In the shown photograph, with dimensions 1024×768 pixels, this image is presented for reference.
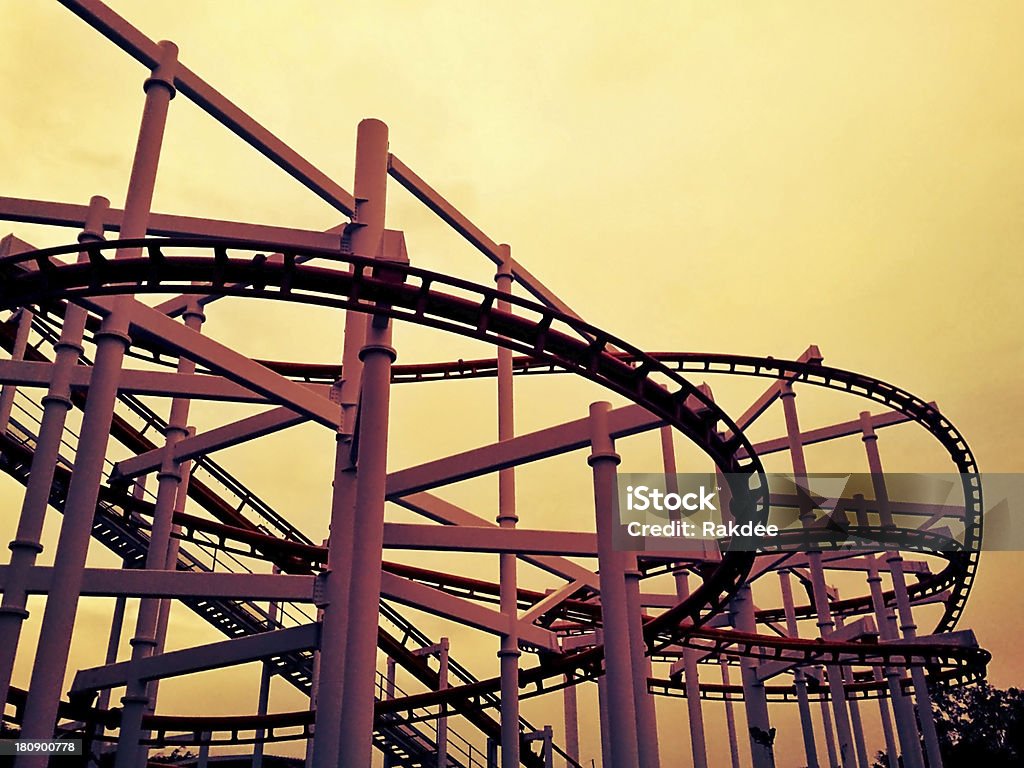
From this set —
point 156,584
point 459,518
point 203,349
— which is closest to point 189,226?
point 203,349

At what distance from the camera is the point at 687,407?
11.6 m

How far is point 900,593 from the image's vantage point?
19016 mm

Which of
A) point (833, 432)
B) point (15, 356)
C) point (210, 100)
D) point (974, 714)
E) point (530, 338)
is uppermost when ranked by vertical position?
point (210, 100)

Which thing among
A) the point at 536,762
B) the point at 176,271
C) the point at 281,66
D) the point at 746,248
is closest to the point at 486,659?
the point at 536,762

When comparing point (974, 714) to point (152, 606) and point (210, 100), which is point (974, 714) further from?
point (210, 100)

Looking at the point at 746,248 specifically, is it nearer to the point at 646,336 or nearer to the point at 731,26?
the point at 731,26

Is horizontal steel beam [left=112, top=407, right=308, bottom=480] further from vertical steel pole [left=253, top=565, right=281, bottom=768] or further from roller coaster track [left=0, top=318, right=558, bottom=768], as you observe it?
vertical steel pole [left=253, top=565, right=281, bottom=768]

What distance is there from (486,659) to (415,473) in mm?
19230

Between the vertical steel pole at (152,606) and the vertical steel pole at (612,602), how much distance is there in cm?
556

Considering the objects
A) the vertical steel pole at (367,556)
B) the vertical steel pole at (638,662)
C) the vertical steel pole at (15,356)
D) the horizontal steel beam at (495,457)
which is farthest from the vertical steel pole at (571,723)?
the vertical steel pole at (367,556)

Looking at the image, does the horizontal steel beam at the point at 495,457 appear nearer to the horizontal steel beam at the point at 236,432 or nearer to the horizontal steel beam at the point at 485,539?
the horizontal steel beam at the point at 485,539

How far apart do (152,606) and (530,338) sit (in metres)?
7.01

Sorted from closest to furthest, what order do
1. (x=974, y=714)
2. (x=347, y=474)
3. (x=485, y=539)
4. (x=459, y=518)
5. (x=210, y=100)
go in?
1. (x=485, y=539)
2. (x=347, y=474)
3. (x=210, y=100)
4. (x=459, y=518)
5. (x=974, y=714)

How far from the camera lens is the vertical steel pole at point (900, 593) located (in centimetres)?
1748
